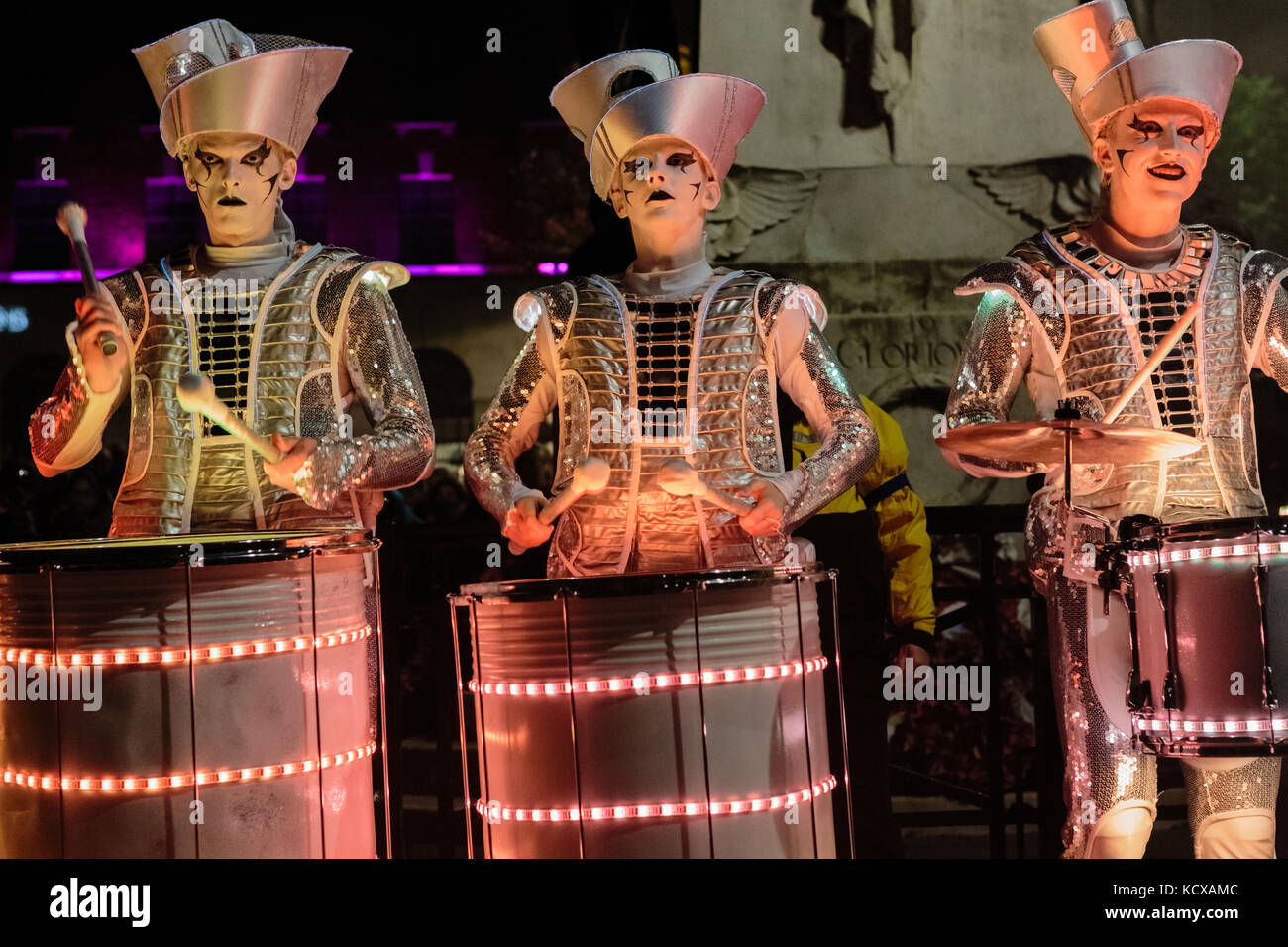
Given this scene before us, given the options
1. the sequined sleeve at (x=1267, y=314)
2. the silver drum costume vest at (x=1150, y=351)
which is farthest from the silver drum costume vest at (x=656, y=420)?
the sequined sleeve at (x=1267, y=314)

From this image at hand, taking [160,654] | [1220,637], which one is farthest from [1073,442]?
[160,654]

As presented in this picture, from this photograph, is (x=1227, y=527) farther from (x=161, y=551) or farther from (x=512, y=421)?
(x=161, y=551)

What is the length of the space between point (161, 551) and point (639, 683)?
90 centimetres

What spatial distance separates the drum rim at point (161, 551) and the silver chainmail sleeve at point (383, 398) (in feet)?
1.10

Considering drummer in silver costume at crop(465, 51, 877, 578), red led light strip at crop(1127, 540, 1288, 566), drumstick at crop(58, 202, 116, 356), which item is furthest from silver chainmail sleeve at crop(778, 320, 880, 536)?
drumstick at crop(58, 202, 116, 356)

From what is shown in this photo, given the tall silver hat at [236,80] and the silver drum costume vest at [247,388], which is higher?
the tall silver hat at [236,80]

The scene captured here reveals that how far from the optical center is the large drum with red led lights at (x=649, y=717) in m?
2.77

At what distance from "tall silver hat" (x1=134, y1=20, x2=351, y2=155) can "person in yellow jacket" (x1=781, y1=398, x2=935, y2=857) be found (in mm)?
1696

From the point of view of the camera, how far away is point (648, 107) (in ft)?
10.7

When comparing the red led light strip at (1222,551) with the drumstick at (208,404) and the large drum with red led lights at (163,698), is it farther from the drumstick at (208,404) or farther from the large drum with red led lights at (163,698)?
the drumstick at (208,404)

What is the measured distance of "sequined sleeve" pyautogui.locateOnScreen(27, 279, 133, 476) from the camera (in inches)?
127

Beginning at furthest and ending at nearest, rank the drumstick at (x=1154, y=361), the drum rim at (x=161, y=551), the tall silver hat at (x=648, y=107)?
1. the tall silver hat at (x=648, y=107)
2. the drumstick at (x=1154, y=361)
3. the drum rim at (x=161, y=551)

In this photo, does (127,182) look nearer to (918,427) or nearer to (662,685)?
(918,427)

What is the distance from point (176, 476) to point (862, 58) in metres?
3.75
